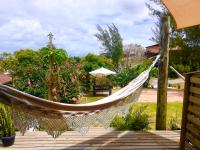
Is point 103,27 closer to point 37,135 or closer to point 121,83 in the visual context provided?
point 121,83

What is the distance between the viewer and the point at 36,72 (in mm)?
8617

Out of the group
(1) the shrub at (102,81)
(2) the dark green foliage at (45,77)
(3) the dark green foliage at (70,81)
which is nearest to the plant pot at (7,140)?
(2) the dark green foliage at (45,77)

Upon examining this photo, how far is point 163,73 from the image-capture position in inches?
174

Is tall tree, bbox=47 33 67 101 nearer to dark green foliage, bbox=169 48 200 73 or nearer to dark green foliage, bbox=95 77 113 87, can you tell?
dark green foliage, bbox=95 77 113 87

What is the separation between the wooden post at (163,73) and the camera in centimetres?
427

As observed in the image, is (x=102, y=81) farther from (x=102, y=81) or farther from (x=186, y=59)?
(x=186, y=59)

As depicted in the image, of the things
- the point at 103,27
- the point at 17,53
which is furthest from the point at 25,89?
the point at 103,27

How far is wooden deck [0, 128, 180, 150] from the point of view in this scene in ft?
11.4

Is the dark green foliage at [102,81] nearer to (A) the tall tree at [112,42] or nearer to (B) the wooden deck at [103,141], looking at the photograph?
(A) the tall tree at [112,42]

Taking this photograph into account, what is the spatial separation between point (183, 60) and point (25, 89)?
1093cm

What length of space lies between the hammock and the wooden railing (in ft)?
2.72

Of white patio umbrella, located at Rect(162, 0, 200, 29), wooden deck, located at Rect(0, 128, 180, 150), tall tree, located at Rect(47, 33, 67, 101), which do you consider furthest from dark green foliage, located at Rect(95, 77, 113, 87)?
white patio umbrella, located at Rect(162, 0, 200, 29)

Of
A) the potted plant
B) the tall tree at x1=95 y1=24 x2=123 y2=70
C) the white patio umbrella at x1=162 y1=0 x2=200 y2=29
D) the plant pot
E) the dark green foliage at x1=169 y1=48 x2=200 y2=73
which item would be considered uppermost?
the tall tree at x1=95 y1=24 x2=123 y2=70

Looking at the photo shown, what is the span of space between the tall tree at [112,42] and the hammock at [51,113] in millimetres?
19330
